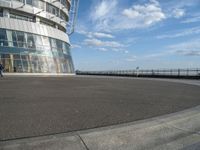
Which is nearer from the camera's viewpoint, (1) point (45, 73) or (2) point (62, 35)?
(1) point (45, 73)

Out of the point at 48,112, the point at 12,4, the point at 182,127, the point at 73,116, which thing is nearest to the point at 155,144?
the point at 182,127

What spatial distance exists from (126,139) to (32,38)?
115ft

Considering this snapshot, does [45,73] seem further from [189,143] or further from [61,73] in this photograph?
[189,143]

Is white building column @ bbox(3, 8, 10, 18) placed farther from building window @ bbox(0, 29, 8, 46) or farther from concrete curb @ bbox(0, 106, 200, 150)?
concrete curb @ bbox(0, 106, 200, 150)

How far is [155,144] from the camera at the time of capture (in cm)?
448

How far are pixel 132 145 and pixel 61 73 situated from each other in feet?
122

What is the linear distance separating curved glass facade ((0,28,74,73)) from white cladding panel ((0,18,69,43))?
0.67m

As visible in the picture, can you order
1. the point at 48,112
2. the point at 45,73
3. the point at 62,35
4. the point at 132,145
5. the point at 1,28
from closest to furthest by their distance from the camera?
the point at 132,145
the point at 48,112
the point at 1,28
the point at 45,73
the point at 62,35

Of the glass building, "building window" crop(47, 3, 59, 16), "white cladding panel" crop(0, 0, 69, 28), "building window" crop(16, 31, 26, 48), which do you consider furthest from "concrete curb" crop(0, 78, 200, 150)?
"building window" crop(47, 3, 59, 16)

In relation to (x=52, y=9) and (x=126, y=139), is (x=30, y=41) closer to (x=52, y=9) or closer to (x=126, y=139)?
(x=52, y=9)

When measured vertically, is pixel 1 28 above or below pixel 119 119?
above

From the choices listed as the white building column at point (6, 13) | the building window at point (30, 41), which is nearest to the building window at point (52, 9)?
the building window at point (30, 41)

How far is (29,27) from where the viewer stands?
3644 centimetres

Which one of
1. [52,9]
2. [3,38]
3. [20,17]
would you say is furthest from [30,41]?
[52,9]
